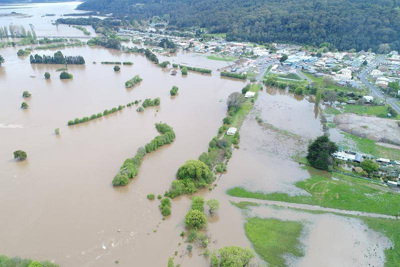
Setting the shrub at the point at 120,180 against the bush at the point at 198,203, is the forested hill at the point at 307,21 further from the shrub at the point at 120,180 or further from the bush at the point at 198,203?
the shrub at the point at 120,180

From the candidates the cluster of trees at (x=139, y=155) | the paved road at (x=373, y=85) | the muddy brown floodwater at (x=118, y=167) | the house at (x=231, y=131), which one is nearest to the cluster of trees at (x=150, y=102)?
the muddy brown floodwater at (x=118, y=167)

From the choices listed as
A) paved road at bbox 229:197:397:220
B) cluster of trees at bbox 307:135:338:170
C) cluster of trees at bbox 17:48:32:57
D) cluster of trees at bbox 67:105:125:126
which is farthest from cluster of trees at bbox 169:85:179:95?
cluster of trees at bbox 17:48:32:57

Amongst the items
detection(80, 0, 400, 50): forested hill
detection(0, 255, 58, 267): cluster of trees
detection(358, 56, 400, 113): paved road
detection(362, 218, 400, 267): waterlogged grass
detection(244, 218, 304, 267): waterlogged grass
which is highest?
detection(80, 0, 400, 50): forested hill

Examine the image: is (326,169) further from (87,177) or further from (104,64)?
(104,64)

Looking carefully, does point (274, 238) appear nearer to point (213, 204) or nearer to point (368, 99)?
point (213, 204)

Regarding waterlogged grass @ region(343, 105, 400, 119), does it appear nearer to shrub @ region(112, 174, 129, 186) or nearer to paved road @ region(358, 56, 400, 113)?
paved road @ region(358, 56, 400, 113)

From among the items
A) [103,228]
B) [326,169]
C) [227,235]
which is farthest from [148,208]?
[326,169]

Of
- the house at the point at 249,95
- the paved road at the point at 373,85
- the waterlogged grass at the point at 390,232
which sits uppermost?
the waterlogged grass at the point at 390,232
